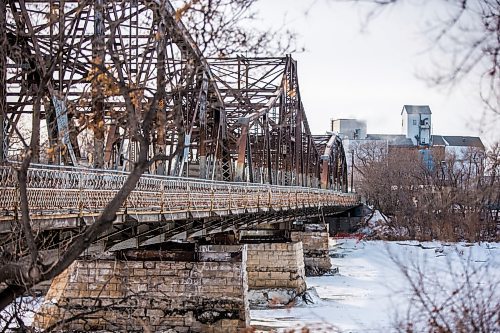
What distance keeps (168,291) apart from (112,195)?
9.63m

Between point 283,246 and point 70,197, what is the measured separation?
26.5 metres

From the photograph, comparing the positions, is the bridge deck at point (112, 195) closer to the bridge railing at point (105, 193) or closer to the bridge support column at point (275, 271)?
the bridge railing at point (105, 193)

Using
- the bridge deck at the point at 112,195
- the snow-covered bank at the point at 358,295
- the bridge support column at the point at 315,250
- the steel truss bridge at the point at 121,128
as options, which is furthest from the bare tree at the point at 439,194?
the bridge deck at the point at 112,195

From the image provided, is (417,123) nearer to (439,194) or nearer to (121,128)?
(121,128)

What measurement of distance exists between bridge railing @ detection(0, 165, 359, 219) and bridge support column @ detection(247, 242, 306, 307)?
8016mm

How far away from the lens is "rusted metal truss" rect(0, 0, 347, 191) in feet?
26.7

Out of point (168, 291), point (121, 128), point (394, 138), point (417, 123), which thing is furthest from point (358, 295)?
point (417, 123)

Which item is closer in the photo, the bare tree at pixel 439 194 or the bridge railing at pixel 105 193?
the bare tree at pixel 439 194

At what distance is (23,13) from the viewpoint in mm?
9234

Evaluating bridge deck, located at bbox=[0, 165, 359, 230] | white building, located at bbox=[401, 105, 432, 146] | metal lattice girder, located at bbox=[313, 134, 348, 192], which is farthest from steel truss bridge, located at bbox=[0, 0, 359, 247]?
white building, located at bbox=[401, 105, 432, 146]

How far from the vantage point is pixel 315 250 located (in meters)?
52.2

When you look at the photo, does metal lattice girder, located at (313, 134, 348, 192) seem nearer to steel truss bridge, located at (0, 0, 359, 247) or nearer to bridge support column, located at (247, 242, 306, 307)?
steel truss bridge, located at (0, 0, 359, 247)

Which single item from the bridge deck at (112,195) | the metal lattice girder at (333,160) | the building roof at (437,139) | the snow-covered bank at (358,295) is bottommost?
the snow-covered bank at (358,295)

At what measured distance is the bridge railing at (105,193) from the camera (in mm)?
11547
